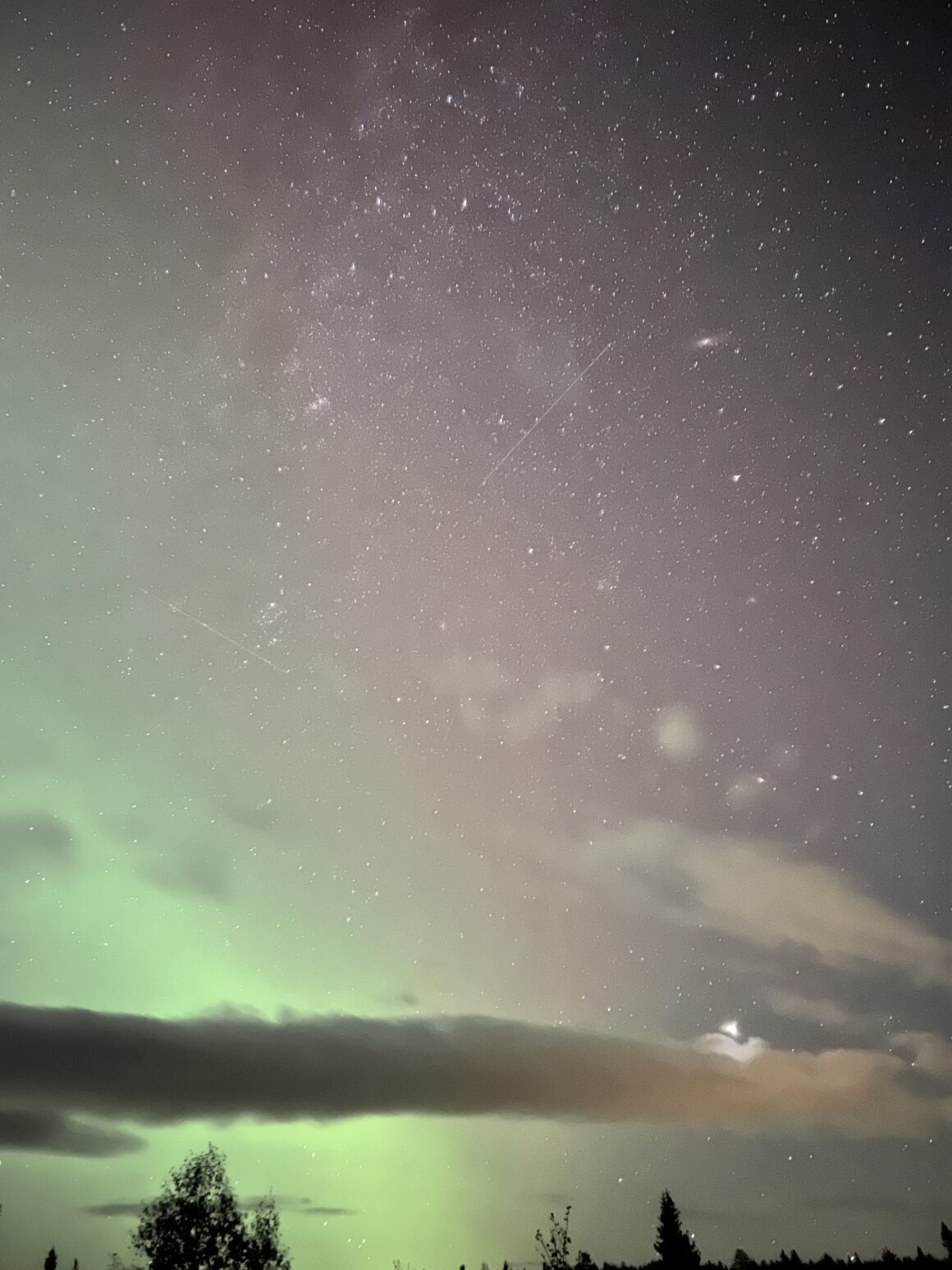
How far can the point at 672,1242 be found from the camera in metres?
43.4

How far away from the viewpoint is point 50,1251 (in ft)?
246

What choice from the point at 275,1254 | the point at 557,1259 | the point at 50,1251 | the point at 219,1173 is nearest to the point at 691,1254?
the point at 557,1259

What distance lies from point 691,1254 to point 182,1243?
27.3m

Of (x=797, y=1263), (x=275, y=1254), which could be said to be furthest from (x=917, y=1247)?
(x=275, y=1254)

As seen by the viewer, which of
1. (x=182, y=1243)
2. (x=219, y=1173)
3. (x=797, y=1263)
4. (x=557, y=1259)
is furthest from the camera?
(x=797, y=1263)

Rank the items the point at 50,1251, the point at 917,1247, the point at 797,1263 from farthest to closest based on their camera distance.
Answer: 1. the point at 50,1251
2. the point at 797,1263
3. the point at 917,1247

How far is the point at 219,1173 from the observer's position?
43.4 meters

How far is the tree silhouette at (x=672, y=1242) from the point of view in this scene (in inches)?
1684

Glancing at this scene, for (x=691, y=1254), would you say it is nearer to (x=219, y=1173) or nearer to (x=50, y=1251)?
(x=219, y=1173)

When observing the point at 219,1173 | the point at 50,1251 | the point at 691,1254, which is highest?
the point at 219,1173

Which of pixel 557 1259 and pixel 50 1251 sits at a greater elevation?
pixel 557 1259

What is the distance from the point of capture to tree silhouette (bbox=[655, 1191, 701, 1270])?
42.8m

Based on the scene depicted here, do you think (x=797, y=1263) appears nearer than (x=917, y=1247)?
No

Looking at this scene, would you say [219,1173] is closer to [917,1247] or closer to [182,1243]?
[182,1243]
